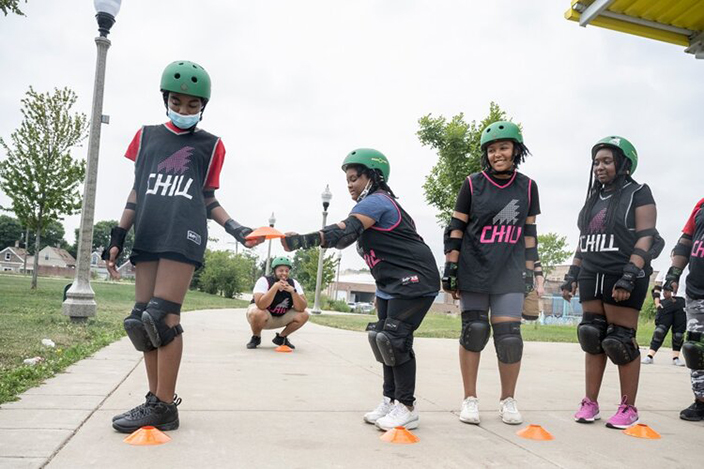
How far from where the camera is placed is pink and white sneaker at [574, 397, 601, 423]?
3.88 metres

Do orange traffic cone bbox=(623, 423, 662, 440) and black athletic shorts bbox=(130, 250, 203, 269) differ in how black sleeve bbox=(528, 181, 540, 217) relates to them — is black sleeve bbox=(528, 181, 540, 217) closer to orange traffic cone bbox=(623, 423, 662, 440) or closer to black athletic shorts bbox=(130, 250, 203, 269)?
orange traffic cone bbox=(623, 423, 662, 440)

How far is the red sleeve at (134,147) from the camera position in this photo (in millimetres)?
3410

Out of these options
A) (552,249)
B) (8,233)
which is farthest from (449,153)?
(8,233)

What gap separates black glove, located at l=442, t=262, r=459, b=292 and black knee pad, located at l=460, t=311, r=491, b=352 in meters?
0.21

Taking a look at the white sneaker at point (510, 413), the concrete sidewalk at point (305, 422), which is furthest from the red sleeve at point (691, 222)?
the white sneaker at point (510, 413)

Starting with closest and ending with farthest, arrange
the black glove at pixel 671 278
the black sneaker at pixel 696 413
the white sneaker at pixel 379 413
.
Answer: the white sneaker at pixel 379 413
the black sneaker at pixel 696 413
the black glove at pixel 671 278

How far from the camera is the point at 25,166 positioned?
16.0 metres

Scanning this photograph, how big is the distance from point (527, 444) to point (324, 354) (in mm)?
4316

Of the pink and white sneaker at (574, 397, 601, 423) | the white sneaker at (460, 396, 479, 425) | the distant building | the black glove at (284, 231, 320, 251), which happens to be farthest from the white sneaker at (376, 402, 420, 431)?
the distant building

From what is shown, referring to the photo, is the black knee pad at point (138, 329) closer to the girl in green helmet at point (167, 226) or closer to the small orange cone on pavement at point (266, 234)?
the girl in green helmet at point (167, 226)

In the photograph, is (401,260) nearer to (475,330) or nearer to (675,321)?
(475,330)

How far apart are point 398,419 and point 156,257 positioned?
1.76m

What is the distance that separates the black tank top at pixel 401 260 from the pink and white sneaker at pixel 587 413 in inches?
56.5

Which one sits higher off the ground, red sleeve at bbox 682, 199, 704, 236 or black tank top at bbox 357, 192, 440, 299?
red sleeve at bbox 682, 199, 704, 236
